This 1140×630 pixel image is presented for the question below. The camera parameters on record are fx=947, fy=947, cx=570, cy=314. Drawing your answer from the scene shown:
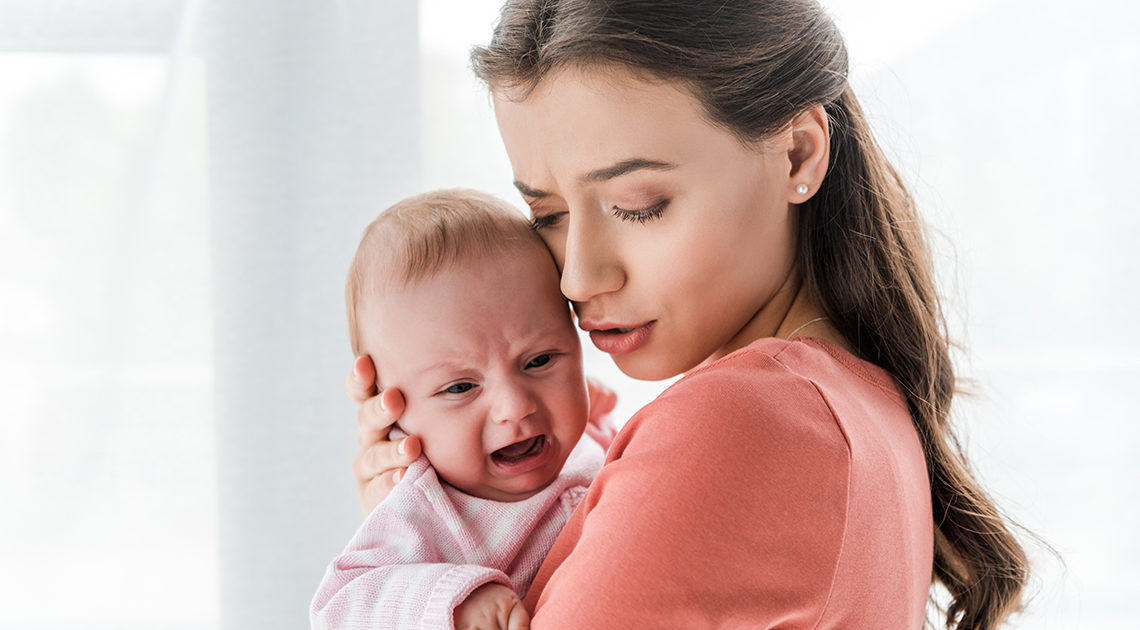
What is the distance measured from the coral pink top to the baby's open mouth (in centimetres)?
29

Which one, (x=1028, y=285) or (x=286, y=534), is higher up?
(x=1028, y=285)

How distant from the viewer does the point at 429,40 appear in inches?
73.8

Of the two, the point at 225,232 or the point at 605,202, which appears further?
the point at 225,232

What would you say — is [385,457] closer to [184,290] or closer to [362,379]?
[362,379]

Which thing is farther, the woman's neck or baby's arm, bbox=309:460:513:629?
the woman's neck

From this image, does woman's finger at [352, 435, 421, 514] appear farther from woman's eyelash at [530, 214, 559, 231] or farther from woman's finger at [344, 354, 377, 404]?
woman's eyelash at [530, 214, 559, 231]

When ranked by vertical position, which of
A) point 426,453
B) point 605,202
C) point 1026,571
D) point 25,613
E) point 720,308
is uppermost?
point 605,202

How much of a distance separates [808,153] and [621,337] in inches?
12.6

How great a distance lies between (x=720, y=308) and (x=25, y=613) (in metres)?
1.46

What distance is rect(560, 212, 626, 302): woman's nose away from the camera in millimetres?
1092

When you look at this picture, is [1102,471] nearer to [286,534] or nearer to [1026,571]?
[1026,571]

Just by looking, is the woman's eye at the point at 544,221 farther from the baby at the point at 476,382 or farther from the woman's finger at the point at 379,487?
the woman's finger at the point at 379,487

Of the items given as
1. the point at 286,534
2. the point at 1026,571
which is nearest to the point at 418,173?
the point at 286,534

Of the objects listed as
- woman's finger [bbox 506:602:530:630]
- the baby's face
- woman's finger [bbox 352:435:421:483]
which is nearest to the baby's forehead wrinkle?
the baby's face
